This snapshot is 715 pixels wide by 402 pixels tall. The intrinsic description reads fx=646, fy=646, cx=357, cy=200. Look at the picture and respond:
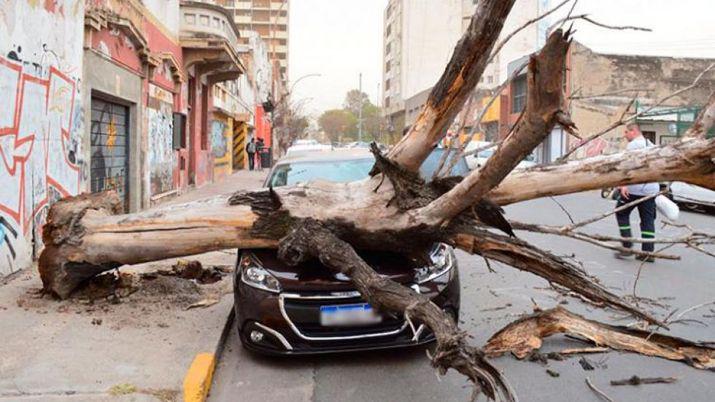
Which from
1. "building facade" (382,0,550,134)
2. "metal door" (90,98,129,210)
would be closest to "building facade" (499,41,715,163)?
"metal door" (90,98,129,210)

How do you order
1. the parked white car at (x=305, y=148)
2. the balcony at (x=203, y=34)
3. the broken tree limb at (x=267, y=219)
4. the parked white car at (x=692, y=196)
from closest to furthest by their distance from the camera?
the broken tree limb at (x=267, y=219), the parked white car at (x=305, y=148), the parked white car at (x=692, y=196), the balcony at (x=203, y=34)

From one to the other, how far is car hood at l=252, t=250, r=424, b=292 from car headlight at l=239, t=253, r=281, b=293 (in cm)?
3

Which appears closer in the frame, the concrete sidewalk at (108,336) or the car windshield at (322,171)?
the concrete sidewalk at (108,336)

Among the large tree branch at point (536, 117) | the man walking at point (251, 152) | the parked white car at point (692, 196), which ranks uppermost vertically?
the man walking at point (251, 152)

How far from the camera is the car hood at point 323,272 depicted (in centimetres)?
462

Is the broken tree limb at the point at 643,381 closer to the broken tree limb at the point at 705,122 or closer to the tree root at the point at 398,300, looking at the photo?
the tree root at the point at 398,300

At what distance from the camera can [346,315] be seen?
460 cm

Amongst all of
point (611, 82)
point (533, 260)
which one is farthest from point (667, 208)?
point (611, 82)

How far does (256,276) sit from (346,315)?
753mm

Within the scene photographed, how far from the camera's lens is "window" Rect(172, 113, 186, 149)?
15779mm

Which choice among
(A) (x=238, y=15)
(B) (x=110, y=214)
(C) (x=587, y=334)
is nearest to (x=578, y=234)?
(C) (x=587, y=334)

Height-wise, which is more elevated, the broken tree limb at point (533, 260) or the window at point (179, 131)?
the window at point (179, 131)

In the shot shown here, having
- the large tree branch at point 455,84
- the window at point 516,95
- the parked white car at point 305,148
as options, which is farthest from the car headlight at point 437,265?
the window at point 516,95

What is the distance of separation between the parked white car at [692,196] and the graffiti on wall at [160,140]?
38.1 feet
